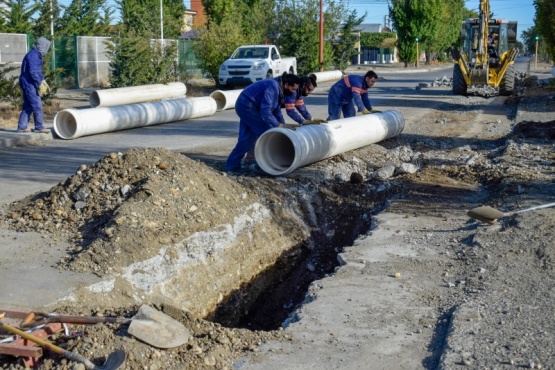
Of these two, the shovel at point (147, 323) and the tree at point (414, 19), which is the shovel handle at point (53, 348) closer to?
the shovel at point (147, 323)

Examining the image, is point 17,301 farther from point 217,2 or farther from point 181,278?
point 217,2

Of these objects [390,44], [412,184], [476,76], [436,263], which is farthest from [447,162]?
[390,44]

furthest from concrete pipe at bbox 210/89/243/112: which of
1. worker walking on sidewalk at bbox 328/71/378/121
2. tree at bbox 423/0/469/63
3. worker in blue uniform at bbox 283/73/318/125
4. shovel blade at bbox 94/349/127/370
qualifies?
tree at bbox 423/0/469/63

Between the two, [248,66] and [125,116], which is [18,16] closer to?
[248,66]

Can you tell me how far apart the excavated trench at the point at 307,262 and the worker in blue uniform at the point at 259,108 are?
4.22 feet

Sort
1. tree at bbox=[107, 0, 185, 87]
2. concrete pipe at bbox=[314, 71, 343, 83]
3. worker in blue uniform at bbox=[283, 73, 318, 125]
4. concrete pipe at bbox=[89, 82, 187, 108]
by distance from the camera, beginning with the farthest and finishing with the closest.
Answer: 1. concrete pipe at bbox=[314, 71, 343, 83]
2. tree at bbox=[107, 0, 185, 87]
3. concrete pipe at bbox=[89, 82, 187, 108]
4. worker in blue uniform at bbox=[283, 73, 318, 125]

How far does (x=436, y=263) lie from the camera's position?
6887 mm

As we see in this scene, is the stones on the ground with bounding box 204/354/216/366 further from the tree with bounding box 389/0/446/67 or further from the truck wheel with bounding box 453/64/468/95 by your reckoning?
the tree with bounding box 389/0/446/67

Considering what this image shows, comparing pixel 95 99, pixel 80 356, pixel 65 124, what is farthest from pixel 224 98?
pixel 80 356

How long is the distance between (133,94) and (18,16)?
8.22 metres

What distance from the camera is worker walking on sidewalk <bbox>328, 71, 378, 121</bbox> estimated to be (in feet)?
43.7

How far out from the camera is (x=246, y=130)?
1070 centimetres

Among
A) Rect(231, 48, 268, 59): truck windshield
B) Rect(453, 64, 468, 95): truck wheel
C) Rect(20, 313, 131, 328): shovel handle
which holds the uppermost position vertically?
Rect(231, 48, 268, 59): truck windshield

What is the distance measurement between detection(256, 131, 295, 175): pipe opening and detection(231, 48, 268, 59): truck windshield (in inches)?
779
